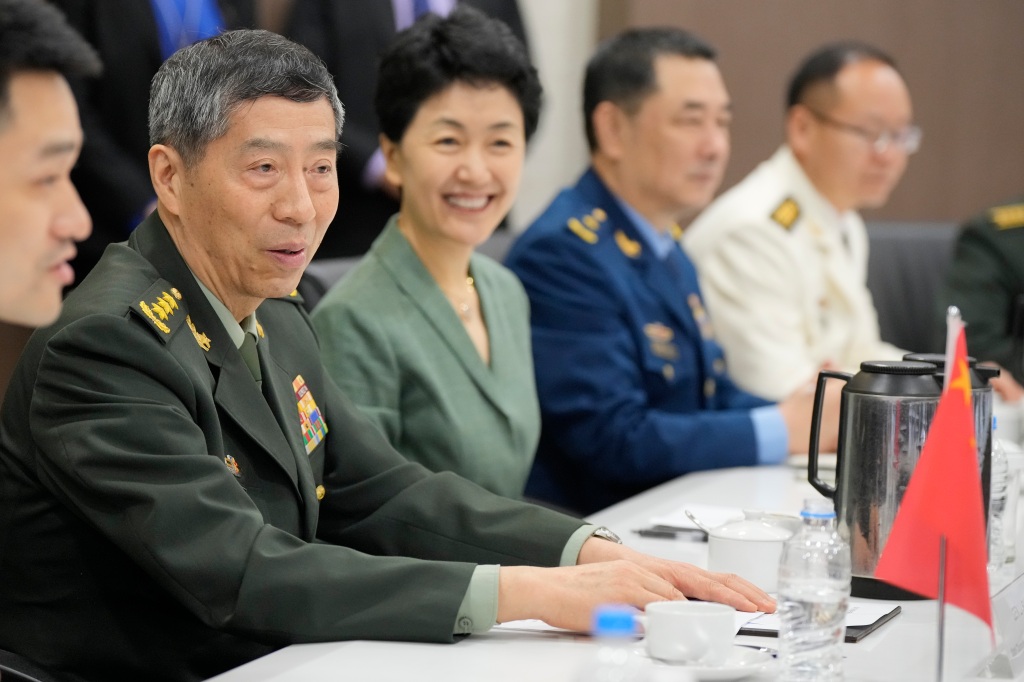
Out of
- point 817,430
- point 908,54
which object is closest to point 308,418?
point 817,430

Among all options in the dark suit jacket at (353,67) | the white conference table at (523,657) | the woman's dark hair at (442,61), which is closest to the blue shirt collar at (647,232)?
the woman's dark hair at (442,61)

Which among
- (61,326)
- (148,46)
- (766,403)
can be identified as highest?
(148,46)

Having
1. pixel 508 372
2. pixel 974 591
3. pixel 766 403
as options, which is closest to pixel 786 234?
pixel 766 403

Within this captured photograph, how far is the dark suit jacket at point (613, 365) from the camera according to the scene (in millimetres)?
2582

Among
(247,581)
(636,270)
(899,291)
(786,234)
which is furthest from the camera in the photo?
(899,291)

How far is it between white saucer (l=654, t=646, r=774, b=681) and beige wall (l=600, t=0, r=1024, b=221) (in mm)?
3646

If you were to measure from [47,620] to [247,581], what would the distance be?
28 centimetres

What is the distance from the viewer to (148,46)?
119 inches

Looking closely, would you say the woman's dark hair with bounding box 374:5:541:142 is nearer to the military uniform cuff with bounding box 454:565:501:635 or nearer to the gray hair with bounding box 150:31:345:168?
the gray hair with bounding box 150:31:345:168

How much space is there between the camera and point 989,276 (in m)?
3.95

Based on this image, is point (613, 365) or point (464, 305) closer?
point (464, 305)

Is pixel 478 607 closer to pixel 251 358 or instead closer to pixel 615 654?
pixel 615 654

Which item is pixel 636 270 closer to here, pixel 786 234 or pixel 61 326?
pixel 786 234

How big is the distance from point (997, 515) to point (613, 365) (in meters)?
0.96
